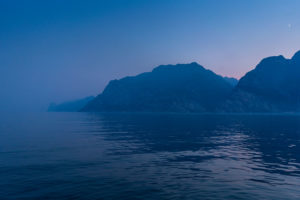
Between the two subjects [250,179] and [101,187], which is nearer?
[101,187]

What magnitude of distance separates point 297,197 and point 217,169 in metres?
8.82

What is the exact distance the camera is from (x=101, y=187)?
1872cm

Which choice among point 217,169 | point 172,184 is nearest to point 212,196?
point 172,184

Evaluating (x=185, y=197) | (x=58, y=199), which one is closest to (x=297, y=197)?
(x=185, y=197)

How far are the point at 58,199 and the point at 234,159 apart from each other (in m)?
22.9

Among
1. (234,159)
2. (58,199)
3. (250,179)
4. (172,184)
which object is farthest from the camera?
(234,159)

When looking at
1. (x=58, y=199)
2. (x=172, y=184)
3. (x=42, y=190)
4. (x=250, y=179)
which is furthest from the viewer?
(x=250, y=179)

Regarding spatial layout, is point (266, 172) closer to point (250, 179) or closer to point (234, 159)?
point (250, 179)

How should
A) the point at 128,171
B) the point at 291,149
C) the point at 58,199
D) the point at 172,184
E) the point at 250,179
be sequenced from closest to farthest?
the point at 58,199 < the point at 172,184 < the point at 250,179 < the point at 128,171 < the point at 291,149

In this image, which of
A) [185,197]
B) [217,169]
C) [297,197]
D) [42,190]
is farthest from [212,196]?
[42,190]

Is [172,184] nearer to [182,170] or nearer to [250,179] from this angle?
[182,170]

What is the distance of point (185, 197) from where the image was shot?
16672mm

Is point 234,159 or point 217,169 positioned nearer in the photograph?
point 217,169

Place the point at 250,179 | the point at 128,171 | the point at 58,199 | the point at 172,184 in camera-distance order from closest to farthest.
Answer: the point at 58,199 → the point at 172,184 → the point at 250,179 → the point at 128,171
